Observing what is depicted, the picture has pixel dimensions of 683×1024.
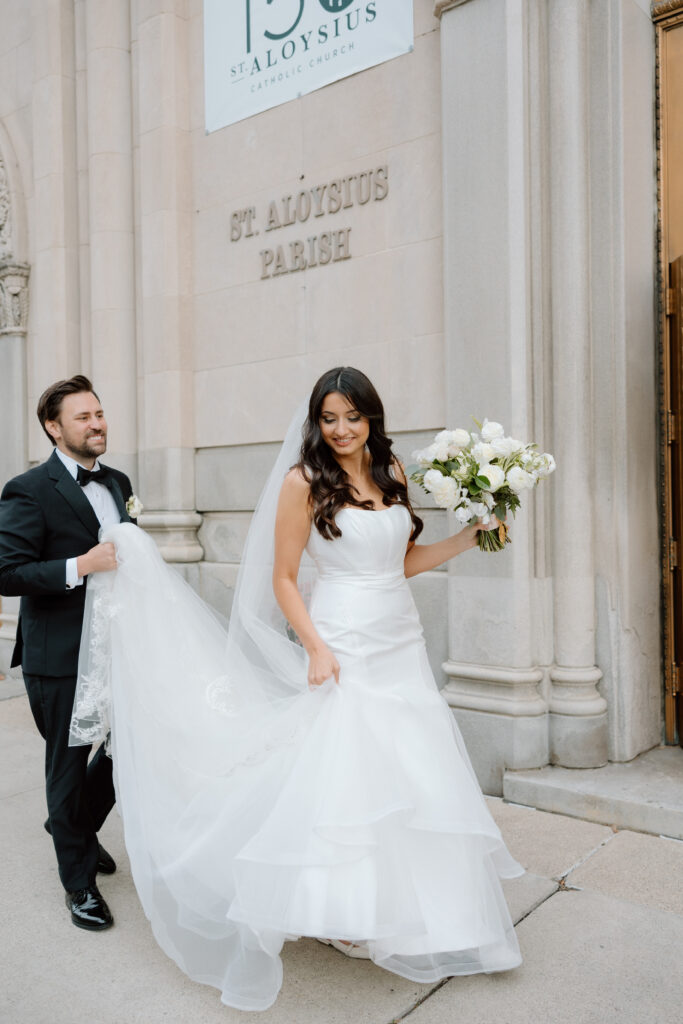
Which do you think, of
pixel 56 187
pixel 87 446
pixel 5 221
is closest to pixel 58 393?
pixel 87 446

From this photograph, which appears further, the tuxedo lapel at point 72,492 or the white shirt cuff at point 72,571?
the tuxedo lapel at point 72,492

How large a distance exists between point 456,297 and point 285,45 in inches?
101

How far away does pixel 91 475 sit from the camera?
3.72 meters

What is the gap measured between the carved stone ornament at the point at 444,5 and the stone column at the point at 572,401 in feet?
1.67

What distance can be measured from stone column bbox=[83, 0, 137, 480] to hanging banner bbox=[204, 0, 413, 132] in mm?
950

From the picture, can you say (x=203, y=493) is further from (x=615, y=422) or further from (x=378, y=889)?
(x=378, y=889)

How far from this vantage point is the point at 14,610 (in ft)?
27.2

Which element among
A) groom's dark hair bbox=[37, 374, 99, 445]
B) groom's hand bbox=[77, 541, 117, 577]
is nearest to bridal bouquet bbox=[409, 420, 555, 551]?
groom's hand bbox=[77, 541, 117, 577]

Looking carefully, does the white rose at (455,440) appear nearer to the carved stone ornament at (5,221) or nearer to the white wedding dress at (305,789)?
the white wedding dress at (305,789)

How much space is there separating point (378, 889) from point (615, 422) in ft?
9.59

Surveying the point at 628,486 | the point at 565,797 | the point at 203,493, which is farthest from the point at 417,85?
the point at 565,797

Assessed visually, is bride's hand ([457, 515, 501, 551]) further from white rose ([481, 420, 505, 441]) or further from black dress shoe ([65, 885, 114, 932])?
black dress shoe ([65, 885, 114, 932])

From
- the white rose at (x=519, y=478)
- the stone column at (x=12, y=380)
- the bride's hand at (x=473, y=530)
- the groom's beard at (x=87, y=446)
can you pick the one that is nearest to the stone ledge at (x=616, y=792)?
the bride's hand at (x=473, y=530)

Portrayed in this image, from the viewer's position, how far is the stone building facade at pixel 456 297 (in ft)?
15.2
